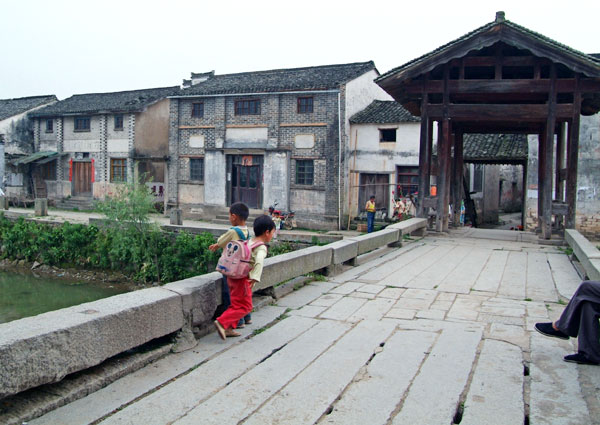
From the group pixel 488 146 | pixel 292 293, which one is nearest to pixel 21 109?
pixel 488 146

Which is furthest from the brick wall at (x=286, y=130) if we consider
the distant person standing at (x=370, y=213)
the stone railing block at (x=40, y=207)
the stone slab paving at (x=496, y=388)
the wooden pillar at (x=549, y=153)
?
the stone slab paving at (x=496, y=388)

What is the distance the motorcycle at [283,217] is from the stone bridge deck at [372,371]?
565 inches

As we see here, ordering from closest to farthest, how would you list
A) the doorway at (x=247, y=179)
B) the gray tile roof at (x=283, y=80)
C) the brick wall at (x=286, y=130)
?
1. the brick wall at (x=286, y=130)
2. the gray tile roof at (x=283, y=80)
3. the doorway at (x=247, y=179)

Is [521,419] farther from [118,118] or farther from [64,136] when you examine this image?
[64,136]

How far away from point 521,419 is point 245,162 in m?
21.1

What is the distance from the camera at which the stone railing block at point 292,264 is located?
530cm

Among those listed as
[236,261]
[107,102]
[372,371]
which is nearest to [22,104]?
[107,102]

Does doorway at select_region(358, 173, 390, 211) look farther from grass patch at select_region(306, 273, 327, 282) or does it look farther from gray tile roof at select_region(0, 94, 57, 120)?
gray tile roof at select_region(0, 94, 57, 120)

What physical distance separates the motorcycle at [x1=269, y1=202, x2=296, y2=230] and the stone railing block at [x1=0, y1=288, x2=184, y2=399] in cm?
1616

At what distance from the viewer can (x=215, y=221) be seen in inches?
926

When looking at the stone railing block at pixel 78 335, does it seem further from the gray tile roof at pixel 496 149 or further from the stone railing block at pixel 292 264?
the gray tile roof at pixel 496 149

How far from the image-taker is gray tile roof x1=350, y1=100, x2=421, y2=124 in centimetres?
2056

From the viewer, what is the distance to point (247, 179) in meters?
23.6

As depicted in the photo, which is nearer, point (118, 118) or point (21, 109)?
point (118, 118)
